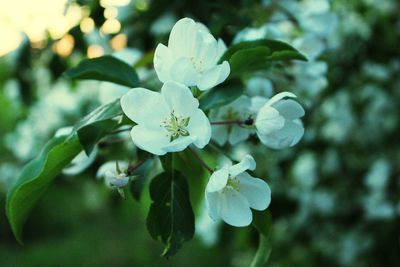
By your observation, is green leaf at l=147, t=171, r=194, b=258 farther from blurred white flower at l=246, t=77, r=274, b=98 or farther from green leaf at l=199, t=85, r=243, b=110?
blurred white flower at l=246, t=77, r=274, b=98

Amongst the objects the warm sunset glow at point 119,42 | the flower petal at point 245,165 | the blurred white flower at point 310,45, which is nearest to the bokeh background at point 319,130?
the warm sunset glow at point 119,42

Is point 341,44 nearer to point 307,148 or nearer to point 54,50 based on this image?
point 307,148

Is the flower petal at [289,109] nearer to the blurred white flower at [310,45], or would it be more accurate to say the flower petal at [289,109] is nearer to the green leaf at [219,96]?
the green leaf at [219,96]

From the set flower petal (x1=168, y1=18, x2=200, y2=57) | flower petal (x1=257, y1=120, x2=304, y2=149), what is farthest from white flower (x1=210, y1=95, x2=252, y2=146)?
flower petal (x1=168, y1=18, x2=200, y2=57)

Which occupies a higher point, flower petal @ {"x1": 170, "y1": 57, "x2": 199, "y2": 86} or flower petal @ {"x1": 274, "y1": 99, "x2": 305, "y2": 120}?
flower petal @ {"x1": 170, "y1": 57, "x2": 199, "y2": 86}

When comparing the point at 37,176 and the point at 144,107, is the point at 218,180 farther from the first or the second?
the point at 37,176

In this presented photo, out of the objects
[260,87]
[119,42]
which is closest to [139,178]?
[260,87]
